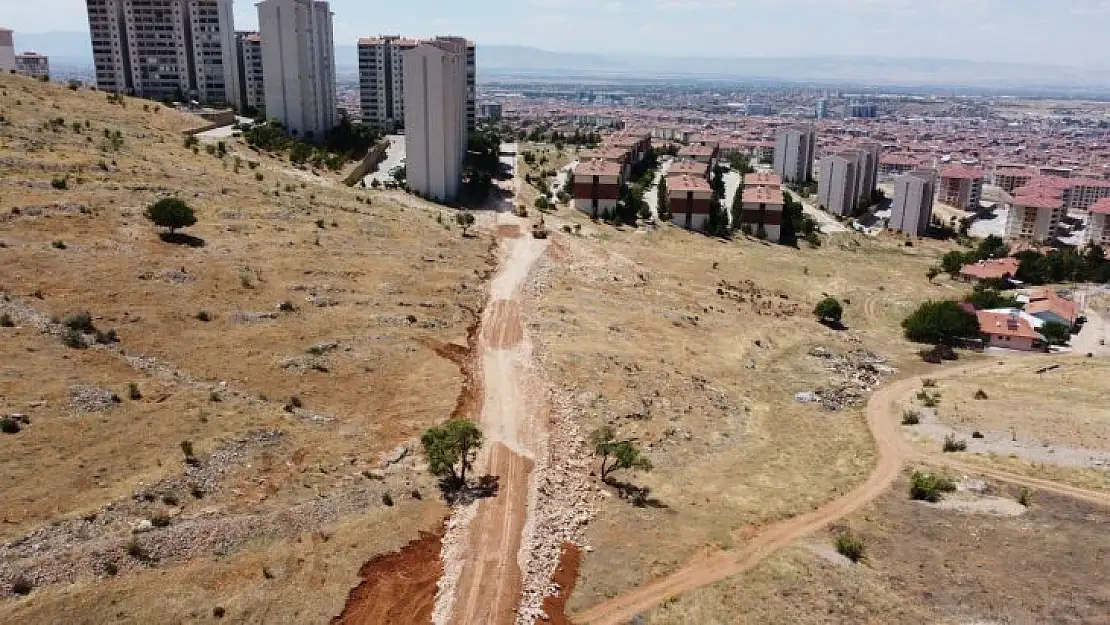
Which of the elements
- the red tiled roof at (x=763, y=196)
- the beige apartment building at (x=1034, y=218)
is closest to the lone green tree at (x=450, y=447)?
the red tiled roof at (x=763, y=196)

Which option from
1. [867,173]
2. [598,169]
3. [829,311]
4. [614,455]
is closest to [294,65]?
[598,169]

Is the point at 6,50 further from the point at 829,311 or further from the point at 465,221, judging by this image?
the point at 829,311

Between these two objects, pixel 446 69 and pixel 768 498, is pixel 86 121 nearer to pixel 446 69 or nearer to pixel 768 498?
pixel 446 69

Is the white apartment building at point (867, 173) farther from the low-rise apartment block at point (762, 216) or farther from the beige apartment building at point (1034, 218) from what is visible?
the low-rise apartment block at point (762, 216)

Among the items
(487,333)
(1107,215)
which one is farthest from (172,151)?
(1107,215)

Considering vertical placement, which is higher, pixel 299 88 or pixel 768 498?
pixel 299 88

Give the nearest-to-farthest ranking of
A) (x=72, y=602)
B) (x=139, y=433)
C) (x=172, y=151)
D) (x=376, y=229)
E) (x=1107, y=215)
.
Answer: (x=72, y=602)
(x=139, y=433)
(x=376, y=229)
(x=172, y=151)
(x=1107, y=215)

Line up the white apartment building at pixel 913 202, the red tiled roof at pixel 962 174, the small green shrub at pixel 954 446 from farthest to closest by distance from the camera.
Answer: the red tiled roof at pixel 962 174
the white apartment building at pixel 913 202
the small green shrub at pixel 954 446
